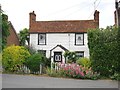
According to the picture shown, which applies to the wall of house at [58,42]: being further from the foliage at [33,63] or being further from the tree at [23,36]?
the foliage at [33,63]

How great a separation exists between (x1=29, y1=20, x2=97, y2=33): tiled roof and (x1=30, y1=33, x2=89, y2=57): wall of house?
632mm

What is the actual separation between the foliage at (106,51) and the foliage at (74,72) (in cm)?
80

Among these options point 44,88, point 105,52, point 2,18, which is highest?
point 2,18

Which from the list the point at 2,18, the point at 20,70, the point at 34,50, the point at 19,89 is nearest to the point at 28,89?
the point at 19,89

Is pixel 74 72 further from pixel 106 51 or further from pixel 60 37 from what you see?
pixel 60 37

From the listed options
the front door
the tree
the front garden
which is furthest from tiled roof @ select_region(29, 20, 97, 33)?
the front garden

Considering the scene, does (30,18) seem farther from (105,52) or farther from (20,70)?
(105,52)

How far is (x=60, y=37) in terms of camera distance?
41594 millimetres

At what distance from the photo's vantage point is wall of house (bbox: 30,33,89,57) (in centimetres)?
4084

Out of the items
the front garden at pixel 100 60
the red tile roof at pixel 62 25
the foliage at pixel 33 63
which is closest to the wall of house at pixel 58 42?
the red tile roof at pixel 62 25

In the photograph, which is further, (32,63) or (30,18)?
(30,18)

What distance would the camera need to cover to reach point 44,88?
46.9 ft

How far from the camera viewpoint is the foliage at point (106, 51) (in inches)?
850

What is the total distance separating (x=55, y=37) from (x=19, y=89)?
2834cm
